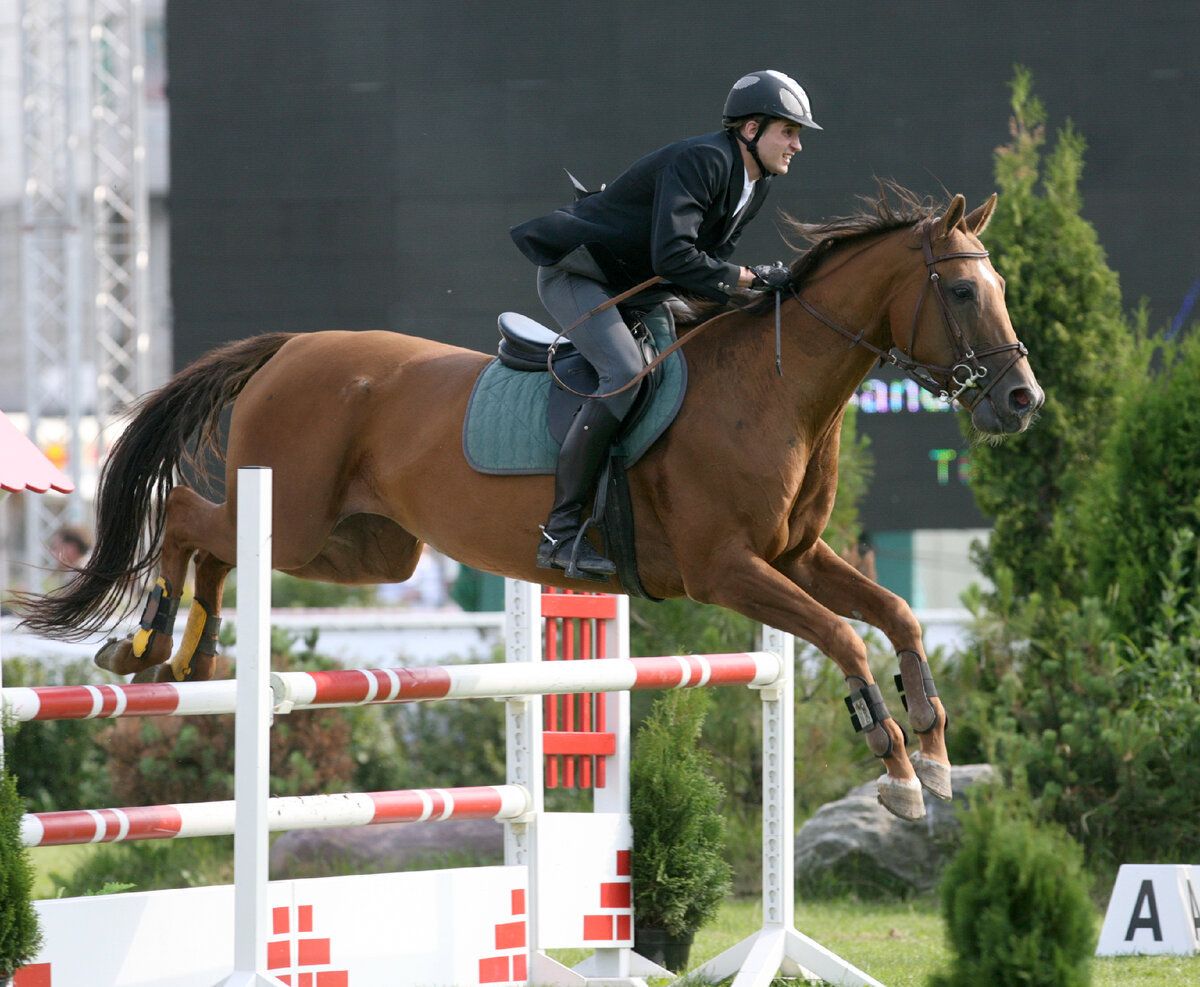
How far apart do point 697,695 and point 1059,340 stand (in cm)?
318

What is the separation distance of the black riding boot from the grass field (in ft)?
4.03

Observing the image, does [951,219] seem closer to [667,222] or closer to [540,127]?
[667,222]

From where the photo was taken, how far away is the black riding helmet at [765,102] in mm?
3609

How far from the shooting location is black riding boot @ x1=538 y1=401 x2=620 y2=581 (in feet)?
11.9

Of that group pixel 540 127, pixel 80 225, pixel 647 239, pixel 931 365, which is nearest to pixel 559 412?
pixel 647 239

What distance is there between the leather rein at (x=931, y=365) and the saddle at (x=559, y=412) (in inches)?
2.0

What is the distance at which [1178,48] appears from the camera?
8.68 m

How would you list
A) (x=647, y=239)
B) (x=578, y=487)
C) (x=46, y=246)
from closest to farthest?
(x=578, y=487)
(x=647, y=239)
(x=46, y=246)

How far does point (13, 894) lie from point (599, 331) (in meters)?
1.75

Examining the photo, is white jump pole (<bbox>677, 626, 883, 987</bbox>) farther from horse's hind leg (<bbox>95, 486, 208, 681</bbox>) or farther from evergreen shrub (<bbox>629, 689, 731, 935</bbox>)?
horse's hind leg (<bbox>95, 486, 208, 681</bbox>)

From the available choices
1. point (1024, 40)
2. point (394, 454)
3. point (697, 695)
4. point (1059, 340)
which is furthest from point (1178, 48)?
point (394, 454)

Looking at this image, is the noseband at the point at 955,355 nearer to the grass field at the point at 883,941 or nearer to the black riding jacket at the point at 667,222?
the black riding jacket at the point at 667,222

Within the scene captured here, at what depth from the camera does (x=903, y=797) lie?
3.27 metres

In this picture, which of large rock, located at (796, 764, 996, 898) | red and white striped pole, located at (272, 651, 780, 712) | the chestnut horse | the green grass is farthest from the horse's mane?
large rock, located at (796, 764, 996, 898)
